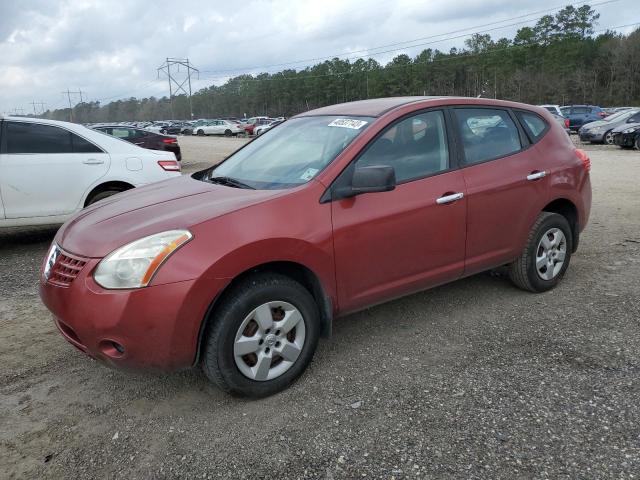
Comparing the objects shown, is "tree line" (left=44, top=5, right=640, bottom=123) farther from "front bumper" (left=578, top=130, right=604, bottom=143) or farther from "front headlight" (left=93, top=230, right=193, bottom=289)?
"front headlight" (left=93, top=230, right=193, bottom=289)

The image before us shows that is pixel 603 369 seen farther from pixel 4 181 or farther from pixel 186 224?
pixel 4 181

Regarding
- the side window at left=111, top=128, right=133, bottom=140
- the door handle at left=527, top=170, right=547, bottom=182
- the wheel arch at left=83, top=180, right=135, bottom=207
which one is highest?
the side window at left=111, top=128, right=133, bottom=140

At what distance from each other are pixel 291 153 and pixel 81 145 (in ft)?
12.4

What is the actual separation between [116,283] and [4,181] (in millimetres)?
4119

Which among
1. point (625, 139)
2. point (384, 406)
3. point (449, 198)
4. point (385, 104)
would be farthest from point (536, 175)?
point (625, 139)

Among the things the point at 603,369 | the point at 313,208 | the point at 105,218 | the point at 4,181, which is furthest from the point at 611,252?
the point at 4,181

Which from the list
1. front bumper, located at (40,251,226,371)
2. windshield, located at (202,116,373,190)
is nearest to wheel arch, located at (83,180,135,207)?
windshield, located at (202,116,373,190)

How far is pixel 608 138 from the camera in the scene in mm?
19609

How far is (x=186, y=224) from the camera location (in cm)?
283

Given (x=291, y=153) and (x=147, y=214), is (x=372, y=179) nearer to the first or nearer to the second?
(x=291, y=153)

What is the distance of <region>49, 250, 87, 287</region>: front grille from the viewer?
281 centimetres

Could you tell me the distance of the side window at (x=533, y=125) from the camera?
14.2 ft

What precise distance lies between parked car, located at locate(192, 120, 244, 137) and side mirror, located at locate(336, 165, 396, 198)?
1699 inches

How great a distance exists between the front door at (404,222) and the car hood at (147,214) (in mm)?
559
